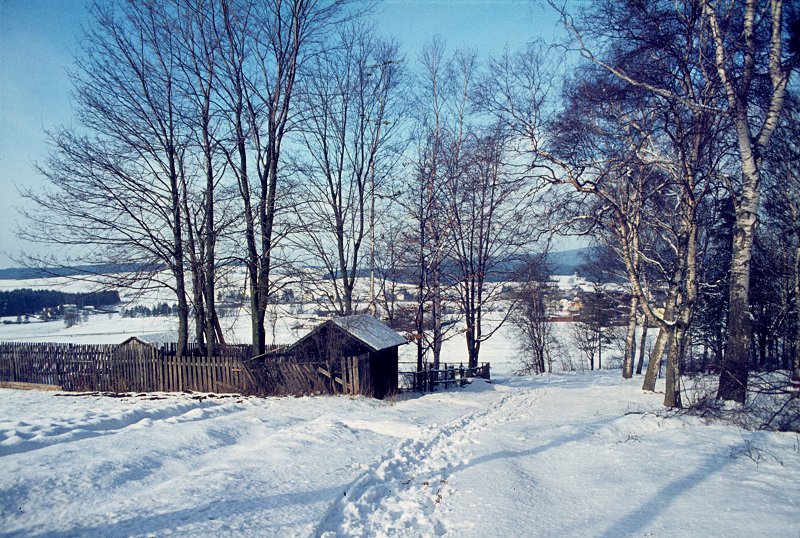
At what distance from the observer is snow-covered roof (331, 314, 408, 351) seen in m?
15.3

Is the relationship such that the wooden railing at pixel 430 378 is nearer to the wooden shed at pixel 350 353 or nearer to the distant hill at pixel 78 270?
the wooden shed at pixel 350 353

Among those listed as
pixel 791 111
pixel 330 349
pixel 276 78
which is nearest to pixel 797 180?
pixel 791 111

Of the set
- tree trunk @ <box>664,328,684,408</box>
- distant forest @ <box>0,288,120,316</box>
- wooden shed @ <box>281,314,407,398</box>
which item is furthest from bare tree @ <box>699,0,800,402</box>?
distant forest @ <box>0,288,120,316</box>

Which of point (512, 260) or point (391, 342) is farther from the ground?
point (512, 260)

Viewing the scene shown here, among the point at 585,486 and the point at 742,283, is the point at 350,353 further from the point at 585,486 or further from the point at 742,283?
the point at 742,283

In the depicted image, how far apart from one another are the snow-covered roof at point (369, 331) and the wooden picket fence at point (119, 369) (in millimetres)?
3401

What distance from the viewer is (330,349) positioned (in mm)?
14805

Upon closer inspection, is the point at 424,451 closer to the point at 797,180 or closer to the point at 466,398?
the point at 466,398

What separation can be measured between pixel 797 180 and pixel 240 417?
1731 cm

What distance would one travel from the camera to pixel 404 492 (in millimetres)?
5613

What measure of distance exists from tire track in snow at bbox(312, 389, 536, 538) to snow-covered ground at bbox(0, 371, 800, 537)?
0.02 metres

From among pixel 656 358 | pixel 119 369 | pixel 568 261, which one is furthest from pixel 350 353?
pixel 568 261

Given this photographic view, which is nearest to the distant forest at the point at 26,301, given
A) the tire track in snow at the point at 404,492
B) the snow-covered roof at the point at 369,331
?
the snow-covered roof at the point at 369,331

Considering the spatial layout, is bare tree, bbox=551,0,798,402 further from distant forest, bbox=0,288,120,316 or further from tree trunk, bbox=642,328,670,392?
distant forest, bbox=0,288,120,316
